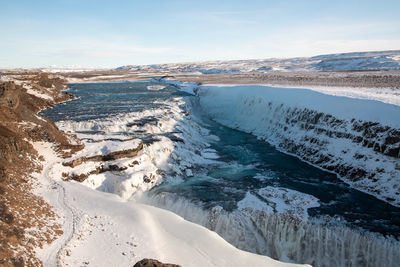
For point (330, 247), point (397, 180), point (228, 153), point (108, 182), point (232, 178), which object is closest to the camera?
point (330, 247)

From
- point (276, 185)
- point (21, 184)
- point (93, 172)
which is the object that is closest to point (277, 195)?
point (276, 185)

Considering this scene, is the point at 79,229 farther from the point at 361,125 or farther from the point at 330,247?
the point at 361,125

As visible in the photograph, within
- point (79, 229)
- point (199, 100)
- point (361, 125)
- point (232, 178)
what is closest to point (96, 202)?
point (79, 229)

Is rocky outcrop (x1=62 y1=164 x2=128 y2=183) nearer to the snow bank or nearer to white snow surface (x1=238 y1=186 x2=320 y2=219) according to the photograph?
the snow bank

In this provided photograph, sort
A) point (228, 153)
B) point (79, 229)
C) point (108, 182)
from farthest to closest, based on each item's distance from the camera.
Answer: point (228, 153) < point (108, 182) < point (79, 229)

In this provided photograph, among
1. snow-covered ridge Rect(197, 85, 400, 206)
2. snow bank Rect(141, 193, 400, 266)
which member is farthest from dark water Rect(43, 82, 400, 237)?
snow-covered ridge Rect(197, 85, 400, 206)

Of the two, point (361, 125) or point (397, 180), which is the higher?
point (361, 125)

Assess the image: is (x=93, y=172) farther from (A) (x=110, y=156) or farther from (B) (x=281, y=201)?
(B) (x=281, y=201)
